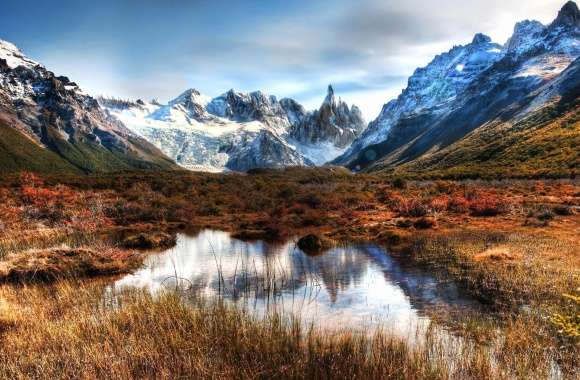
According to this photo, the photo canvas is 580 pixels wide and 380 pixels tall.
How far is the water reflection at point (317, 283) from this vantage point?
1497cm

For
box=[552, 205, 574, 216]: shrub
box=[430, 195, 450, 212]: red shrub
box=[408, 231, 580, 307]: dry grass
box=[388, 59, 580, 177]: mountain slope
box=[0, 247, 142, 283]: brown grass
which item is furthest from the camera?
box=[388, 59, 580, 177]: mountain slope

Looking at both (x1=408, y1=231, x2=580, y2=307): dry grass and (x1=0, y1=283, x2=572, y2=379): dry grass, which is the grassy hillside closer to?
(x1=408, y1=231, x2=580, y2=307): dry grass

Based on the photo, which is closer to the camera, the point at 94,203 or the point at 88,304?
the point at 88,304

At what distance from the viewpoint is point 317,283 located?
19.3m

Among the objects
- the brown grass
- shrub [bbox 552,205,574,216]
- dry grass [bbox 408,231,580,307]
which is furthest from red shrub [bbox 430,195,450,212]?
the brown grass

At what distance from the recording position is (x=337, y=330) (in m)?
13.0

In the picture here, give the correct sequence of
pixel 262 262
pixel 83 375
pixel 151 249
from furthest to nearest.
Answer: pixel 151 249 < pixel 262 262 < pixel 83 375

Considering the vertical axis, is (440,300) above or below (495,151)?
below

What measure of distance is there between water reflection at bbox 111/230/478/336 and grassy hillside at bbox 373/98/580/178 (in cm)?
8013

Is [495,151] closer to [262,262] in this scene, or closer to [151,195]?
[151,195]

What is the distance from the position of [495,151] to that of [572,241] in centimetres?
13790

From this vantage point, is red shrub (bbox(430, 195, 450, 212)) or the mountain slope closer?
red shrub (bbox(430, 195, 450, 212))

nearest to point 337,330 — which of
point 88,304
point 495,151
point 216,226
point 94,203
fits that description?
point 88,304

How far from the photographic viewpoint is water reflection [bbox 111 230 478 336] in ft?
49.1
